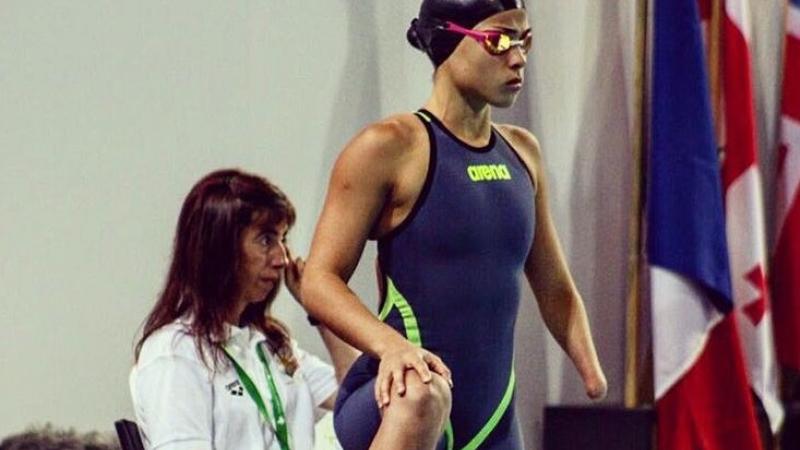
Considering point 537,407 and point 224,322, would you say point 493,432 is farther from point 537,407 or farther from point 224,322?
point 537,407

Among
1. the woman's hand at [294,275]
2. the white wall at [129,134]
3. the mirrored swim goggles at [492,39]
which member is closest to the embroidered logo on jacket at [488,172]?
the mirrored swim goggles at [492,39]

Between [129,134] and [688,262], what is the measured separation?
1757 millimetres

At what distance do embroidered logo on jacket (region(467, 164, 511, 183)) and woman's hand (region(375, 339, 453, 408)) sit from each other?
484 millimetres

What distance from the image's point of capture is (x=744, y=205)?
477cm

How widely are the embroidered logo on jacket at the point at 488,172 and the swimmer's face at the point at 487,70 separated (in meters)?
0.11

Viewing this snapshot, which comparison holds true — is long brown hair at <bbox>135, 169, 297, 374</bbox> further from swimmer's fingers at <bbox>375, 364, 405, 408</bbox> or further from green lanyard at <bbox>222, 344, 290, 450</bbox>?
swimmer's fingers at <bbox>375, 364, 405, 408</bbox>

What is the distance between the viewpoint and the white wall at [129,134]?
3.38 metres

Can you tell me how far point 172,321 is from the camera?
121 inches

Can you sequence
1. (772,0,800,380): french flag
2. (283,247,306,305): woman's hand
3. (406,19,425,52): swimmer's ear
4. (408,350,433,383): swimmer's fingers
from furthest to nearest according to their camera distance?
1. (772,0,800,380): french flag
2. (283,247,306,305): woman's hand
3. (406,19,425,52): swimmer's ear
4. (408,350,433,383): swimmer's fingers

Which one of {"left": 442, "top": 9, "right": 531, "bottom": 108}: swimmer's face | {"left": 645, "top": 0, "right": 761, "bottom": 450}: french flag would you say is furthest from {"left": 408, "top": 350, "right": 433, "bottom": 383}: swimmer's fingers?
{"left": 645, "top": 0, "right": 761, "bottom": 450}: french flag

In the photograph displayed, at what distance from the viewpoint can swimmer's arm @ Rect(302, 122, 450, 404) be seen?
8.34 ft

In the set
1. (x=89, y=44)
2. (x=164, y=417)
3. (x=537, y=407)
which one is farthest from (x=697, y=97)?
(x=164, y=417)

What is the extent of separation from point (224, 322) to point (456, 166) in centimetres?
61

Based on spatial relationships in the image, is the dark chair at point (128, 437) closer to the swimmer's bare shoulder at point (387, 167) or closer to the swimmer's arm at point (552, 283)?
the swimmer's bare shoulder at point (387, 167)
